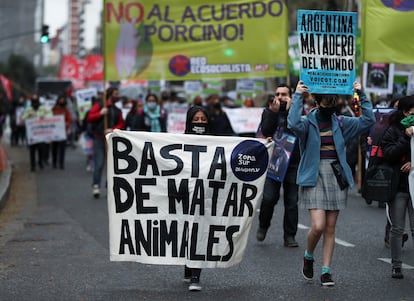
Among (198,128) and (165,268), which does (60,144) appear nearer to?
(165,268)

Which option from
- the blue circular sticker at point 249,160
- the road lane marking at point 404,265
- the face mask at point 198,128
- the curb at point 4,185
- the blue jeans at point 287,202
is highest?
the face mask at point 198,128

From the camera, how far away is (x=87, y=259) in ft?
30.5

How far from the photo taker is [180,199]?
773 cm

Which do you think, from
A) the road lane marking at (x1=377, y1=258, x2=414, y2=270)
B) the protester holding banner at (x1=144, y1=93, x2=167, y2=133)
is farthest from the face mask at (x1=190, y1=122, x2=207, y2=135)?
the protester holding banner at (x1=144, y1=93, x2=167, y2=133)

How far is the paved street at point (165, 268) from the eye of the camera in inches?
295

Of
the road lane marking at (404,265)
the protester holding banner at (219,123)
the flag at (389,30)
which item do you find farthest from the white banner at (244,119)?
the road lane marking at (404,265)

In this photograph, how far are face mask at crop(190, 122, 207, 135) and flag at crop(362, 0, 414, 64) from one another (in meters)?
3.98

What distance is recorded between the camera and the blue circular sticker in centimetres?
782

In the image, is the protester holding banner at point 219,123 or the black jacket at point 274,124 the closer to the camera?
the black jacket at point 274,124

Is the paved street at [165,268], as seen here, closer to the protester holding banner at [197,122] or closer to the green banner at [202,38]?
the protester holding banner at [197,122]

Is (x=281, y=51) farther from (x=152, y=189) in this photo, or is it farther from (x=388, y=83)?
→ (x=152, y=189)

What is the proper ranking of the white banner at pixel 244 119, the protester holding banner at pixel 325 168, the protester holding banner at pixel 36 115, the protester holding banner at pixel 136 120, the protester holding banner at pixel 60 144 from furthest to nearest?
the white banner at pixel 244 119 → the protester holding banner at pixel 60 144 → the protester holding banner at pixel 36 115 → the protester holding banner at pixel 136 120 → the protester holding banner at pixel 325 168

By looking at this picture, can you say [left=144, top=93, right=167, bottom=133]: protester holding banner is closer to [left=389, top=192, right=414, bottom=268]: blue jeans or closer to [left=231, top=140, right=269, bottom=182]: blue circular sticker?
[left=389, top=192, right=414, bottom=268]: blue jeans

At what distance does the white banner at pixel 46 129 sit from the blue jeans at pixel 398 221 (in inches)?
556
